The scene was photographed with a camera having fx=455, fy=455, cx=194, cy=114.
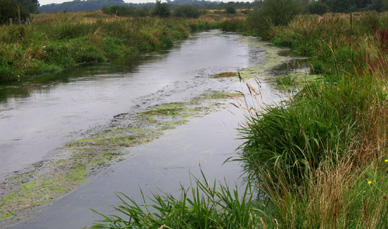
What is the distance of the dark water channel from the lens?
18.2 ft

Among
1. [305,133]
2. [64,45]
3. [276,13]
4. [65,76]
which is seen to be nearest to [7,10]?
[64,45]

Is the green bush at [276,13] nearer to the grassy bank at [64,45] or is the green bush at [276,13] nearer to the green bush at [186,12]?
the grassy bank at [64,45]

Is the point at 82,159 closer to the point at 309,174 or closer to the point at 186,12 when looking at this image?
the point at 309,174

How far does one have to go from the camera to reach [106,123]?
8914mm

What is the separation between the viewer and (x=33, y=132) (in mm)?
8336

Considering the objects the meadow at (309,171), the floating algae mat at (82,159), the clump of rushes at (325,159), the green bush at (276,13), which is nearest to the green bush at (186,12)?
the green bush at (276,13)

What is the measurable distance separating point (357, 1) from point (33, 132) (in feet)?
211

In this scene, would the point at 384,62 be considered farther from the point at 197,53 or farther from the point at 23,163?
the point at 197,53

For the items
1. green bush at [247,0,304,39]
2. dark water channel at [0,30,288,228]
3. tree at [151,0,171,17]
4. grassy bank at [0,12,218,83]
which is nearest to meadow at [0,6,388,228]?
dark water channel at [0,30,288,228]

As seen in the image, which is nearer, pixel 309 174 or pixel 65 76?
pixel 309 174

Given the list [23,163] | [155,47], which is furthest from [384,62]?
[155,47]

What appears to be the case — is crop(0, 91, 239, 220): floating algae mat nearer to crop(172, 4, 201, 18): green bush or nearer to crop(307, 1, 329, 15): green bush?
crop(307, 1, 329, 15): green bush

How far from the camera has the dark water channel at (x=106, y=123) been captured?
18.2 feet

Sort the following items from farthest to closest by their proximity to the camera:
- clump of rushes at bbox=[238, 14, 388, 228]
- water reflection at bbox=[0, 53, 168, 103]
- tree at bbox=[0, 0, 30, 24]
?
tree at bbox=[0, 0, 30, 24]
water reflection at bbox=[0, 53, 168, 103]
clump of rushes at bbox=[238, 14, 388, 228]
